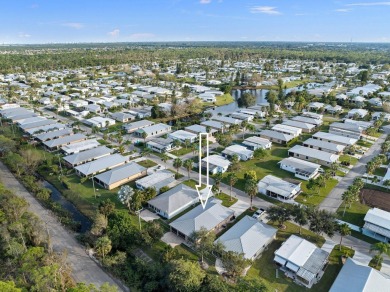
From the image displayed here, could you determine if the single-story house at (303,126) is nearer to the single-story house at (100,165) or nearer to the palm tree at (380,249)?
the single-story house at (100,165)

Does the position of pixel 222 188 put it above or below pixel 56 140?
below

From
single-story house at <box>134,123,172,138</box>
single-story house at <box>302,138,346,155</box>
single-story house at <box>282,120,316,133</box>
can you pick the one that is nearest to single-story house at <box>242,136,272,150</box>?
single-story house at <box>302,138,346,155</box>

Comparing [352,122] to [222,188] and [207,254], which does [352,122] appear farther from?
[207,254]

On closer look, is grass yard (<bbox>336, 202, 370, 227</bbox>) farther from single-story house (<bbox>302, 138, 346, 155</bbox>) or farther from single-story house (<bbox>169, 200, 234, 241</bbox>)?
single-story house (<bbox>302, 138, 346, 155</bbox>)

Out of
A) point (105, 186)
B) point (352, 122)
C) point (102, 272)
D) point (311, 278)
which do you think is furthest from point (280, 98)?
point (102, 272)

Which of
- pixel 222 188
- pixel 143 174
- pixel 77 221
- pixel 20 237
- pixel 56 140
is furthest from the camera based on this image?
pixel 56 140

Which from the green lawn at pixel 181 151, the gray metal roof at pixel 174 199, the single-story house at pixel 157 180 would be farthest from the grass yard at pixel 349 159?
the single-story house at pixel 157 180
